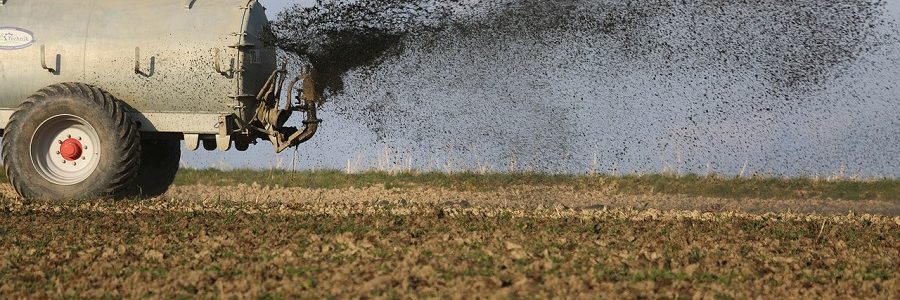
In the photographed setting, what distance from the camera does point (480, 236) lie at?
10.3 m

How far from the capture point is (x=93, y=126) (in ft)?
49.4

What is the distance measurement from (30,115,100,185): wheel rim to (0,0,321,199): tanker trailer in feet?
0.04

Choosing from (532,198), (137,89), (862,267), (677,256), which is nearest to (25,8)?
(137,89)

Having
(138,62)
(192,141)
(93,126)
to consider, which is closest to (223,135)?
(192,141)

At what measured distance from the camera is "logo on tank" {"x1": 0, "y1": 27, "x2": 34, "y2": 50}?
598 inches

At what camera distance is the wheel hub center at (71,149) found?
15.4 m

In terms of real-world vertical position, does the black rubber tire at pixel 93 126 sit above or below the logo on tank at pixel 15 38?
below

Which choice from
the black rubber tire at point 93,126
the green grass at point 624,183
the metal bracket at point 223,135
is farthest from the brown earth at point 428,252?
the green grass at point 624,183

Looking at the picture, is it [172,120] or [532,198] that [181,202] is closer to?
[172,120]

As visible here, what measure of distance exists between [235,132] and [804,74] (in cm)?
704

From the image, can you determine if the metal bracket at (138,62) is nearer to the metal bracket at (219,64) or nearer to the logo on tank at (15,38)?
the metal bracket at (219,64)

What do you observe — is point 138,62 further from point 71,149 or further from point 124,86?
point 71,149

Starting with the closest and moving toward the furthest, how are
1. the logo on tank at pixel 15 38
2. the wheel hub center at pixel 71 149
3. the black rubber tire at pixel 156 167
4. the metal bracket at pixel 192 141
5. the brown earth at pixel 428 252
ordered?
the brown earth at pixel 428 252 → the metal bracket at pixel 192 141 → the logo on tank at pixel 15 38 → the wheel hub center at pixel 71 149 → the black rubber tire at pixel 156 167

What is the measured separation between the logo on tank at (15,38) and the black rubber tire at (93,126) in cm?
64
